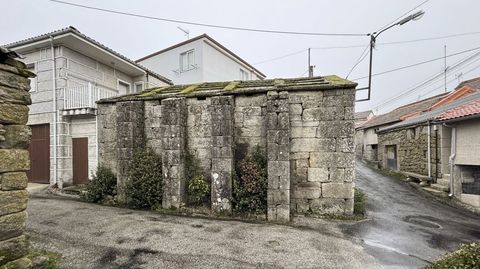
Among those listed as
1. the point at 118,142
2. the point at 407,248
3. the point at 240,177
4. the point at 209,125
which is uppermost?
the point at 209,125

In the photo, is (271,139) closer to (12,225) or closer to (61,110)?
(12,225)

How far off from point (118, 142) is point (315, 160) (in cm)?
594

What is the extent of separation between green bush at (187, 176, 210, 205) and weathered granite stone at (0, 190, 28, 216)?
13.1 feet

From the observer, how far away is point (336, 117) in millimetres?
6051

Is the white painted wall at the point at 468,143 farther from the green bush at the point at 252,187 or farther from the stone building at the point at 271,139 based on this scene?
the green bush at the point at 252,187

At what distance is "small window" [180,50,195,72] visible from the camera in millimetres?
15506

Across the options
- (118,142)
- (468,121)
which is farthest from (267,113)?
(468,121)

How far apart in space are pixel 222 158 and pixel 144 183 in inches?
99.7

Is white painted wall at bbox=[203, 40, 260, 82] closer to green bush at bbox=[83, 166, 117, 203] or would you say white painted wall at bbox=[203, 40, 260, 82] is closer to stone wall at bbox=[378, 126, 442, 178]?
green bush at bbox=[83, 166, 117, 203]

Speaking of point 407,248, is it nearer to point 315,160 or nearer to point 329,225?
point 329,225

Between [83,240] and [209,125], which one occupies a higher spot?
[209,125]

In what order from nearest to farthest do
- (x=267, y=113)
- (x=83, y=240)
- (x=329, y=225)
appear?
(x=83, y=240) → (x=329, y=225) → (x=267, y=113)

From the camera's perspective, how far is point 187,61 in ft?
52.0

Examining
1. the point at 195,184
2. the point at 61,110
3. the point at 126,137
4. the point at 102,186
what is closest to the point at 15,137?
the point at 195,184
